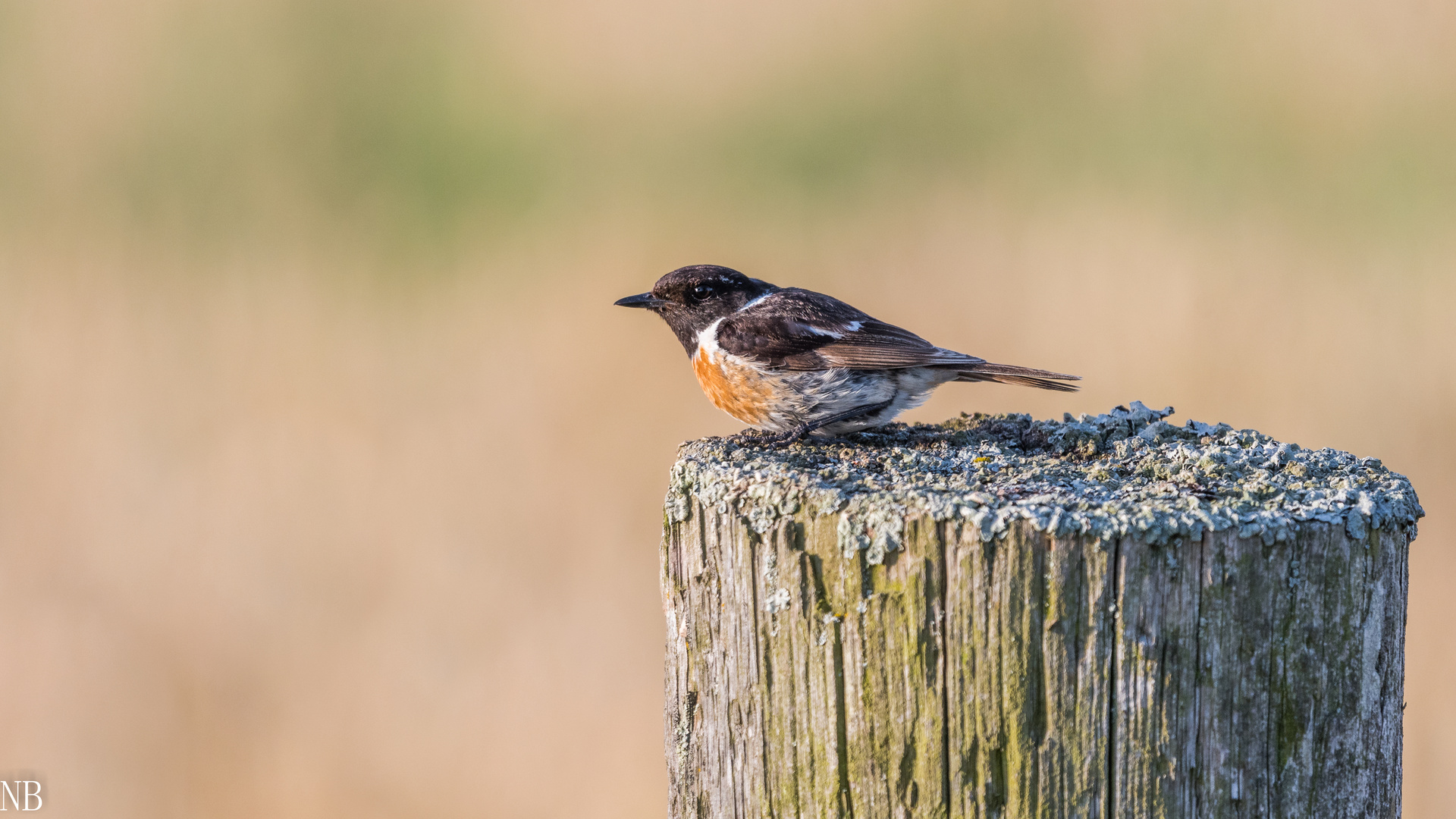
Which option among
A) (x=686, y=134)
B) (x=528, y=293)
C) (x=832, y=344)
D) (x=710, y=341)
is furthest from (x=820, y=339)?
(x=686, y=134)

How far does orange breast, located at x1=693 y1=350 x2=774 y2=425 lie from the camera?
14.0 feet

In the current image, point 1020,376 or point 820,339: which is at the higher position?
point 820,339

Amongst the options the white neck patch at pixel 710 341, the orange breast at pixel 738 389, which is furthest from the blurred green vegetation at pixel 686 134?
the orange breast at pixel 738 389

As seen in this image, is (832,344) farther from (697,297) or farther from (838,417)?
(697,297)

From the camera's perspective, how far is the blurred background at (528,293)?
5641 millimetres

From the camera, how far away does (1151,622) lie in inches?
79.7

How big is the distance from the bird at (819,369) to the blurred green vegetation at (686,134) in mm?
3278

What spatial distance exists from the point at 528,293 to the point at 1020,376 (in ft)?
13.3

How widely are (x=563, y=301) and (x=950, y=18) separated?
4.11 meters

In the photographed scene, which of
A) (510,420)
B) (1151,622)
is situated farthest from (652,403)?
(1151,622)

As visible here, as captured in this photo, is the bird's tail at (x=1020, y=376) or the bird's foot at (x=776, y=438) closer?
the bird's foot at (x=776, y=438)

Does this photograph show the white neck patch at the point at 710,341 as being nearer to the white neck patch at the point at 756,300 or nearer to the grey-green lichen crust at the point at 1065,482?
the white neck patch at the point at 756,300

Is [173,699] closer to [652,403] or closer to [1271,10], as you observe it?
[652,403]

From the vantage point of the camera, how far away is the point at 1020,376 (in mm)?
4020
